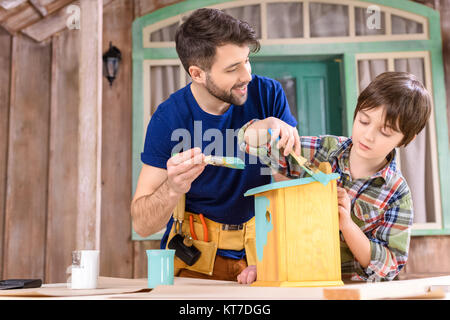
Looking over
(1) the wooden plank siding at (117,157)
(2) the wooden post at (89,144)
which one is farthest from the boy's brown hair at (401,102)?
(1) the wooden plank siding at (117,157)

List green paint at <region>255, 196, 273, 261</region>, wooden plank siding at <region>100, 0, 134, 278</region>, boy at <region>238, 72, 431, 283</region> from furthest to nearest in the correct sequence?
wooden plank siding at <region>100, 0, 134, 278</region> < boy at <region>238, 72, 431, 283</region> < green paint at <region>255, 196, 273, 261</region>

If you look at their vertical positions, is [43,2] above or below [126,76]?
above

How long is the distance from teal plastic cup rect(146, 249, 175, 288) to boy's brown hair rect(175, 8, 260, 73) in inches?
31.7

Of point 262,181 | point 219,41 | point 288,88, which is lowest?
point 262,181

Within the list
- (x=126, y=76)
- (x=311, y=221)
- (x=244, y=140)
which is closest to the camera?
(x=311, y=221)

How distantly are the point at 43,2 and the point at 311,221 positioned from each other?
310cm

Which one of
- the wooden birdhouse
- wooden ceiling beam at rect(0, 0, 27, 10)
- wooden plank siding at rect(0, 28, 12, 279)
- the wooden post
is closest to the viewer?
the wooden birdhouse

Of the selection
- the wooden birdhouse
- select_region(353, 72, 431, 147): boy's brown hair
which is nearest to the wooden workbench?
the wooden birdhouse

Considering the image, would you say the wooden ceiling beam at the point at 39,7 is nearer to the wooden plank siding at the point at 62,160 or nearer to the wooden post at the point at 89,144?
the wooden plank siding at the point at 62,160

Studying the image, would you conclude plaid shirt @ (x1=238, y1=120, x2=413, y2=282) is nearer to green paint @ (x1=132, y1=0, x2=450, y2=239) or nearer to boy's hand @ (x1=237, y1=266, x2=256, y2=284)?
boy's hand @ (x1=237, y1=266, x2=256, y2=284)

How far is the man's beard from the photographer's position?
70.7 inches
